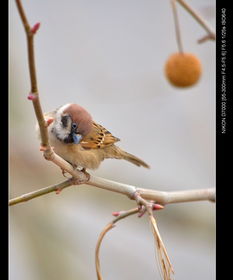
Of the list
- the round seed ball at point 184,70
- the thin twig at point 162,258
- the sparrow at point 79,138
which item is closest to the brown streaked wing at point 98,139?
the sparrow at point 79,138

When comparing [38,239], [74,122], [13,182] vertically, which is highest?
[74,122]

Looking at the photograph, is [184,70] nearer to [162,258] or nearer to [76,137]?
[76,137]

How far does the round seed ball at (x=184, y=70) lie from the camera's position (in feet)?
5.62

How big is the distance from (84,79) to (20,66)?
1.21ft

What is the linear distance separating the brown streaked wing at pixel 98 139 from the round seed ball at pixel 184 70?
459mm

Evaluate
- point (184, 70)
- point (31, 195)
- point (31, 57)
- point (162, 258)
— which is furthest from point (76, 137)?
point (31, 57)

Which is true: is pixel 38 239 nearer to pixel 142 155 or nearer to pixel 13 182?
pixel 13 182

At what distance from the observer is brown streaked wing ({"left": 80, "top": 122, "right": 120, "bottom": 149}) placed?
2061mm

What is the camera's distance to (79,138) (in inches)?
75.7

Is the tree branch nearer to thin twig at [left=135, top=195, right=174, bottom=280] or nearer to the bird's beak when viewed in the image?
thin twig at [left=135, top=195, right=174, bottom=280]

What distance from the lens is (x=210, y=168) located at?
2.10 meters

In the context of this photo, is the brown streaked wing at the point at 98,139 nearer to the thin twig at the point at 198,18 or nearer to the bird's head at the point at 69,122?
the bird's head at the point at 69,122

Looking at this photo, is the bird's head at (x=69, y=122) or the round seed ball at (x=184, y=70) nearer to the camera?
the round seed ball at (x=184, y=70)
